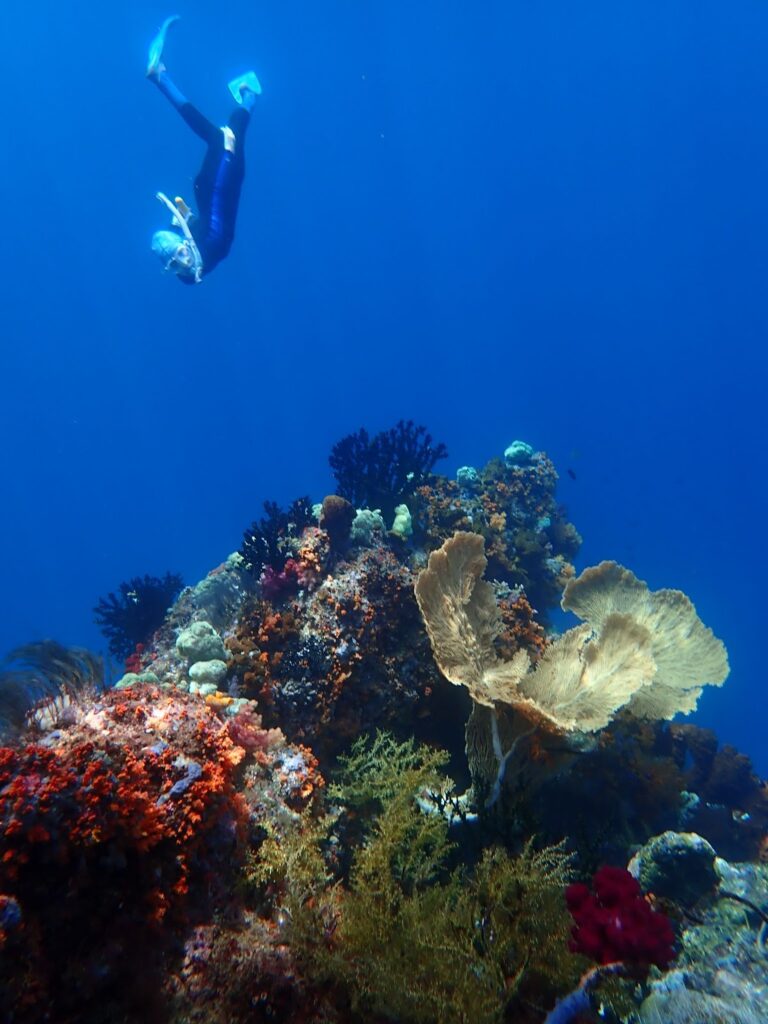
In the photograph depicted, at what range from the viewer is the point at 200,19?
61.2m

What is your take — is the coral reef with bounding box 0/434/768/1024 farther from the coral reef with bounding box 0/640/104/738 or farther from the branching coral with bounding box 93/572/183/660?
the branching coral with bounding box 93/572/183/660

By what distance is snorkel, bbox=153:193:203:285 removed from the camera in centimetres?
1111

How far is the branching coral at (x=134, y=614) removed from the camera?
10305mm

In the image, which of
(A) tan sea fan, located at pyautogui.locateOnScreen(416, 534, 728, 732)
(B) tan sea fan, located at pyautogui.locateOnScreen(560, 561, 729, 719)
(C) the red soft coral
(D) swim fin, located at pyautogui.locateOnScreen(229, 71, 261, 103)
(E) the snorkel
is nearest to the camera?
(C) the red soft coral

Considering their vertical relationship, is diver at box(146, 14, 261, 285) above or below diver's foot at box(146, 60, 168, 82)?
below

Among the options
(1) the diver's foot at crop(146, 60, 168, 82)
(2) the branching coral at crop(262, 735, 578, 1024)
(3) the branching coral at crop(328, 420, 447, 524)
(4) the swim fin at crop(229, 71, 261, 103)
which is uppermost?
(4) the swim fin at crop(229, 71, 261, 103)

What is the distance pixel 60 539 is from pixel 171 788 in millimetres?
138079

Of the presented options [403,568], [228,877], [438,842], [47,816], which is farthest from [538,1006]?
[403,568]

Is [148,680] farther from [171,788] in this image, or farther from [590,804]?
[590,804]

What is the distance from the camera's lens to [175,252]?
1111 cm

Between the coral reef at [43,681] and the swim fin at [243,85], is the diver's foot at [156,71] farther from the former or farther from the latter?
the coral reef at [43,681]

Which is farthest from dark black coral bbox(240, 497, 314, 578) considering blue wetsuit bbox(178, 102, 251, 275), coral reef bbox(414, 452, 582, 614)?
blue wetsuit bbox(178, 102, 251, 275)

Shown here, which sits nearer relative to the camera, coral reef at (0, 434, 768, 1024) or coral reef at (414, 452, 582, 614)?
coral reef at (0, 434, 768, 1024)

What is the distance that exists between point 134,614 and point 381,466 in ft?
17.6
